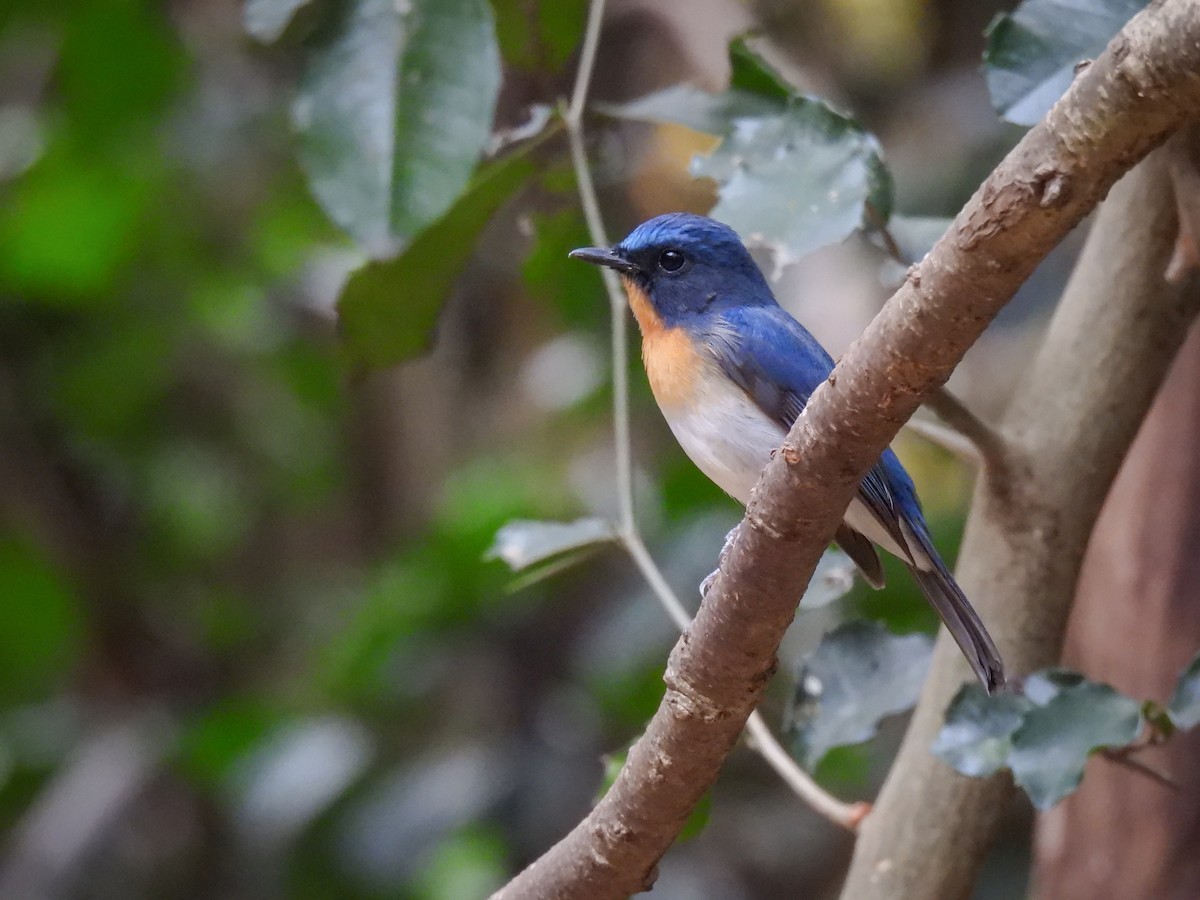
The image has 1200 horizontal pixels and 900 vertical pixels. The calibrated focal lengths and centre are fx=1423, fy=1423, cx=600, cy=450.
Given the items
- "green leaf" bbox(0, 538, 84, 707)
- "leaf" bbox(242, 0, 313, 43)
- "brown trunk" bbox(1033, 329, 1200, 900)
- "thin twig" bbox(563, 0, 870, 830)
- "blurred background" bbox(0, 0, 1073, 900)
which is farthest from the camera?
"green leaf" bbox(0, 538, 84, 707)

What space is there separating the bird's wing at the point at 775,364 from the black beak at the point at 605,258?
23cm

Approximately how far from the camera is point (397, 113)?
2.52 meters

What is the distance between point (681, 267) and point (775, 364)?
0.38m

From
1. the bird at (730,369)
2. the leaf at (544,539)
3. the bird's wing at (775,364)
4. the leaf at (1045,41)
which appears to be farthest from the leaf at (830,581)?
the leaf at (1045,41)

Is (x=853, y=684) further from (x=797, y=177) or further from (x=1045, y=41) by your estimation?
(x=1045, y=41)

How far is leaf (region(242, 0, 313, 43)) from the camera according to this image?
2547 mm

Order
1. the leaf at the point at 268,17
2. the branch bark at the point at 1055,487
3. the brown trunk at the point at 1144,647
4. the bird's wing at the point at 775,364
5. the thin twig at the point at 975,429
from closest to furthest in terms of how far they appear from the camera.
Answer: the thin twig at the point at 975,429, the branch bark at the point at 1055,487, the leaf at the point at 268,17, the bird's wing at the point at 775,364, the brown trunk at the point at 1144,647

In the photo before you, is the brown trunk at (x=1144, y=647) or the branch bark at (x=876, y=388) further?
the brown trunk at (x=1144, y=647)

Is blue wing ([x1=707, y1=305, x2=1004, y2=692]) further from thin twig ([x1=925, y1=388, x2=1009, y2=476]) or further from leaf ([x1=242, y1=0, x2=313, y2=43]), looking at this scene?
leaf ([x1=242, y1=0, x2=313, y2=43])

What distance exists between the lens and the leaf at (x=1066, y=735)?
2027 mm

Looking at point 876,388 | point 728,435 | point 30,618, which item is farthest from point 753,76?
point 30,618

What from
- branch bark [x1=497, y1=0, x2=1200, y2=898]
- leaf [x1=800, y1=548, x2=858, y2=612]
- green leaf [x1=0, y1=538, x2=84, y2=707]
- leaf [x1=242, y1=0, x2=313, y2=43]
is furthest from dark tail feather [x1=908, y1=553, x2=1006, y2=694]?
green leaf [x1=0, y1=538, x2=84, y2=707]

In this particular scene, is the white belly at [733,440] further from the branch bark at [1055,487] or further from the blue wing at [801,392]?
the branch bark at [1055,487]

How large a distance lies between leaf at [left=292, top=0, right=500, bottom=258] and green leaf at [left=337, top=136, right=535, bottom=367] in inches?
11.4
